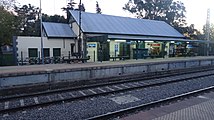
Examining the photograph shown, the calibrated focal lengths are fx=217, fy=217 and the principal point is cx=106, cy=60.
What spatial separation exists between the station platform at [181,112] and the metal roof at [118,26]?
2120 cm

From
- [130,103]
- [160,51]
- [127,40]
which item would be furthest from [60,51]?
[130,103]


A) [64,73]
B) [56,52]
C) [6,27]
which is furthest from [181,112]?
[6,27]

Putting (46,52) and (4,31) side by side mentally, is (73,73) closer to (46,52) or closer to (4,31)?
(46,52)

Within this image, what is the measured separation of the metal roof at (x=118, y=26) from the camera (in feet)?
97.1

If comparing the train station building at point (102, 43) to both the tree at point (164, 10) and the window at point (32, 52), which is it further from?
the tree at point (164, 10)

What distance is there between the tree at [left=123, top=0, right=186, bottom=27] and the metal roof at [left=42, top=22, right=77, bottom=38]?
28.6 metres

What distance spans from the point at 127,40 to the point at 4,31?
15715 millimetres

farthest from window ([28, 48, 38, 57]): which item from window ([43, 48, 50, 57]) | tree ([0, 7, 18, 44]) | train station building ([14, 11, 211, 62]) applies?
tree ([0, 7, 18, 44])

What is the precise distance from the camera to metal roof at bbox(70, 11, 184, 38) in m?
29.6

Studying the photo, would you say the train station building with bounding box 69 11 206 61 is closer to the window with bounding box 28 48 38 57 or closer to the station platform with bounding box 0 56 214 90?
the window with bounding box 28 48 38 57

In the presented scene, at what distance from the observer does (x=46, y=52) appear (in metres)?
28.2

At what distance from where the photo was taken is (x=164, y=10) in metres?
55.0

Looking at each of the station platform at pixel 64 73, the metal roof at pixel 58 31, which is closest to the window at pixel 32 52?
the metal roof at pixel 58 31

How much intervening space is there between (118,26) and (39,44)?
11844mm
